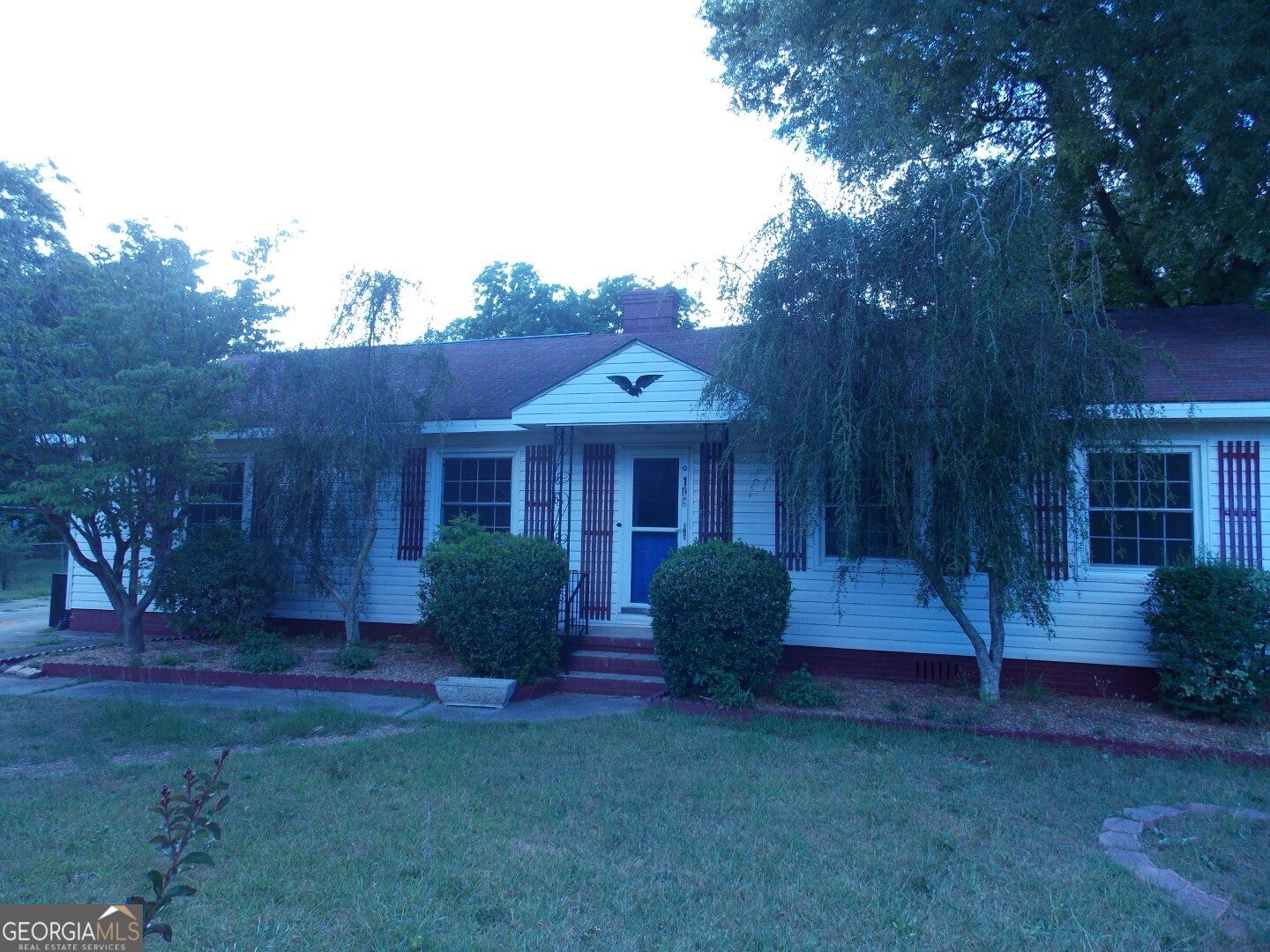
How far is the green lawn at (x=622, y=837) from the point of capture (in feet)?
13.0

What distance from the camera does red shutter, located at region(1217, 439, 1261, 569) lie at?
8.59 meters

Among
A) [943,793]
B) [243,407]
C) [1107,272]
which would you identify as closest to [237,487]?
[243,407]

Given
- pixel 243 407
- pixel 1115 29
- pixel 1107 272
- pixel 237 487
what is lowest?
pixel 237 487

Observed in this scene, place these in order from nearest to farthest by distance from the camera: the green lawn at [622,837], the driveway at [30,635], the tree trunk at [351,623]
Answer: the green lawn at [622,837] → the tree trunk at [351,623] → the driveway at [30,635]

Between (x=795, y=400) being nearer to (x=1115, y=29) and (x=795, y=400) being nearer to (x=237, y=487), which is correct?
(x=1115, y=29)

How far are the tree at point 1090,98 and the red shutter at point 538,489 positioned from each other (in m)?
4.82

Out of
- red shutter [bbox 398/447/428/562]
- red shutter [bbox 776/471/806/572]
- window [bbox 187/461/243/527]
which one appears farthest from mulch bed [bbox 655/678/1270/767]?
window [bbox 187/461/243/527]

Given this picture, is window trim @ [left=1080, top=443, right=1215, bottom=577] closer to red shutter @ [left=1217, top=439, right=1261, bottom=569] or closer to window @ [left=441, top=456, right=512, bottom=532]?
red shutter @ [left=1217, top=439, right=1261, bottom=569]

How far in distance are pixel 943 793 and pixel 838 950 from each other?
8.09 ft

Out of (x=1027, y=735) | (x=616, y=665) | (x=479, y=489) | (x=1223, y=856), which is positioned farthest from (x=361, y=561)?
(x=1223, y=856)

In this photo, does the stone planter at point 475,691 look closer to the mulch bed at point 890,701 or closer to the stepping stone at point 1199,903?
the mulch bed at point 890,701

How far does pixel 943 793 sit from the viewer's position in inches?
233

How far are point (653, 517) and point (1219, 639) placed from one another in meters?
5.74

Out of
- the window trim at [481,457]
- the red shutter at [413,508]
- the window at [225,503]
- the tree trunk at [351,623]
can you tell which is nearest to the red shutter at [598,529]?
the window trim at [481,457]
